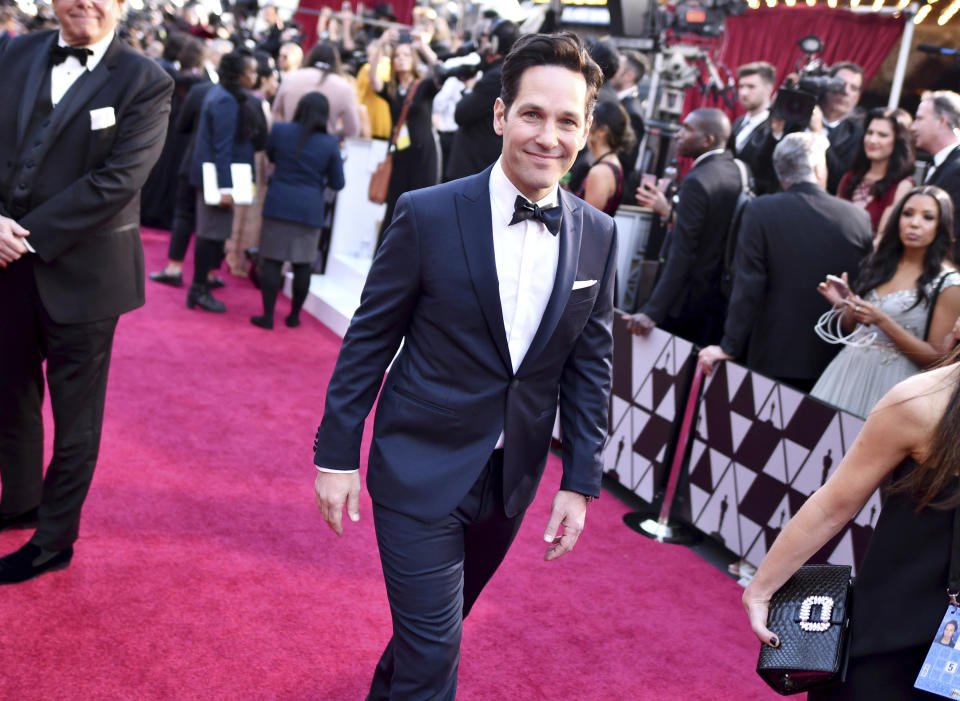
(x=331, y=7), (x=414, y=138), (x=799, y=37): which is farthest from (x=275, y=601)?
(x=331, y=7)

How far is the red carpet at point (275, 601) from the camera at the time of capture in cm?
265

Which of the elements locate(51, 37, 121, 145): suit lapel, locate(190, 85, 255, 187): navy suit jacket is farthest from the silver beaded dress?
locate(190, 85, 255, 187): navy suit jacket

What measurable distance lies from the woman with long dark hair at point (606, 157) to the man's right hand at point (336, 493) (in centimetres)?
293

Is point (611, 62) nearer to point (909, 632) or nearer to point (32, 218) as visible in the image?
point (32, 218)

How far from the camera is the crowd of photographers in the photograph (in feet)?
11.8

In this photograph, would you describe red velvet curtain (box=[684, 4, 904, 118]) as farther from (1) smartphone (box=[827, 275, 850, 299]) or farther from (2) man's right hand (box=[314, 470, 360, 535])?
(2) man's right hand (box=[314, 470, 360, 535])

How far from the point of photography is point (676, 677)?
3037 millimetres

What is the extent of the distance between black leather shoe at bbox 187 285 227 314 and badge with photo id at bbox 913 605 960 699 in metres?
5.83

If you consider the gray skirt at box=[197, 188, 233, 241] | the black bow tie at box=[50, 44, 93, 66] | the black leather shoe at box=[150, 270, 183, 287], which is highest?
the black bow tie at box=[50, 44, 93, 66]

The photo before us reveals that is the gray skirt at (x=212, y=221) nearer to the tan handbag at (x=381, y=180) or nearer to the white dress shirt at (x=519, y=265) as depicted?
the tan handbag at (x=381, y=180)

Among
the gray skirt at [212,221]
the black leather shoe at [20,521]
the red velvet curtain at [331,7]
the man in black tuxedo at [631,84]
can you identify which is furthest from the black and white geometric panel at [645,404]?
the red velvet curtain at [331,7]

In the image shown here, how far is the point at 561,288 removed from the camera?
6.43ft

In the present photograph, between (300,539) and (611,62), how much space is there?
2928mm

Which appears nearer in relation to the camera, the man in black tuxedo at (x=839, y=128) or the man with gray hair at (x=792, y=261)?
the man with gray hair at (x=792, y=261)
